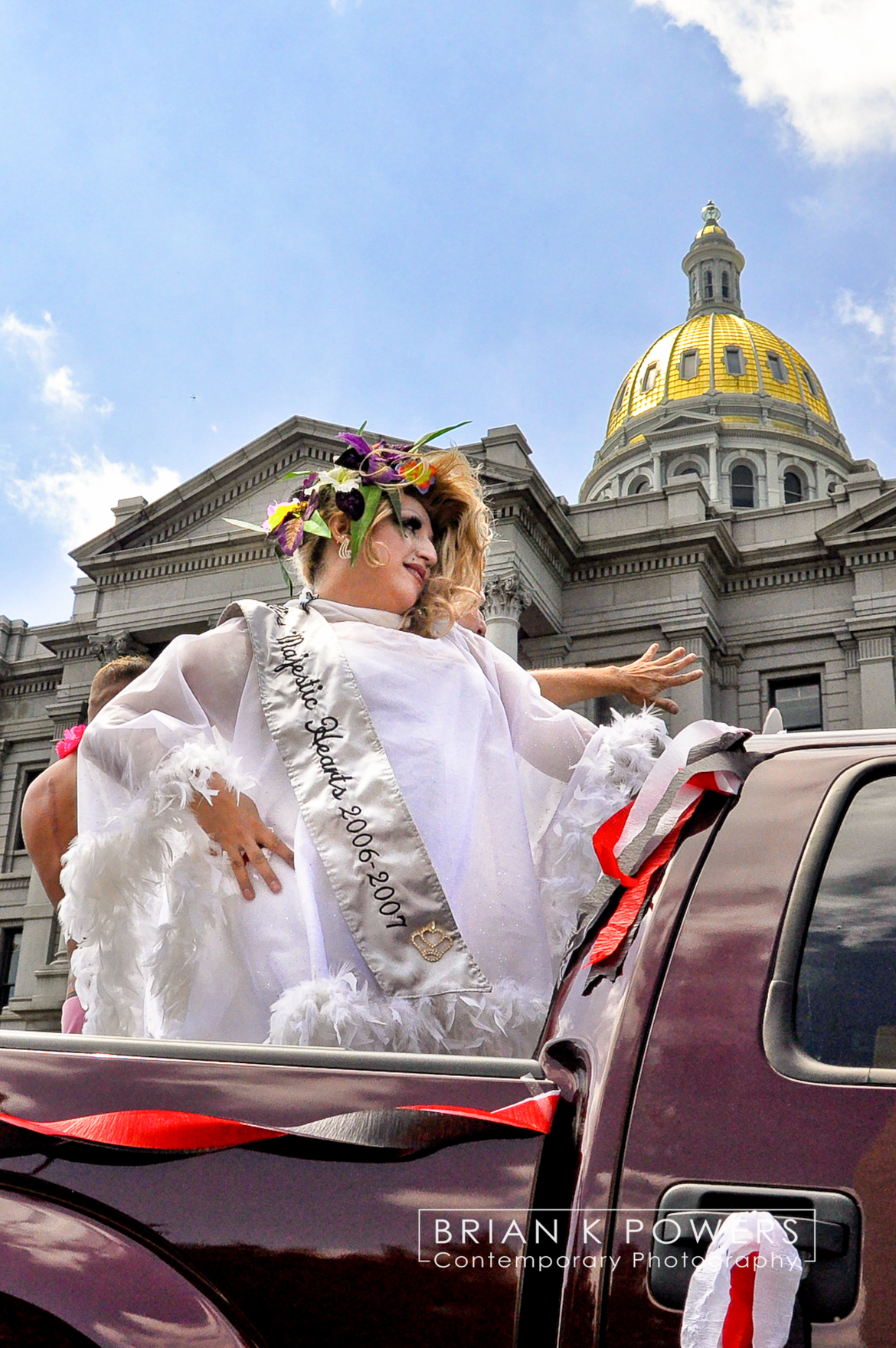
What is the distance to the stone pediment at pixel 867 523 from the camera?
947 inches

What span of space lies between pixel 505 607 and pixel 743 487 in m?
35.0

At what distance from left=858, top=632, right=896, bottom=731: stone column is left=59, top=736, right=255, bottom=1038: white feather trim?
21.4 m

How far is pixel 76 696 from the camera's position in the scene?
28.6 metres

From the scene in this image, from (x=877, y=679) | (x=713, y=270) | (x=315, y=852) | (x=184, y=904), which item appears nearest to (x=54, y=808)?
(x=184, y=904)

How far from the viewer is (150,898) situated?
262 cm

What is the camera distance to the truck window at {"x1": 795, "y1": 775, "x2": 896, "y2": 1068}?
1.49 metres

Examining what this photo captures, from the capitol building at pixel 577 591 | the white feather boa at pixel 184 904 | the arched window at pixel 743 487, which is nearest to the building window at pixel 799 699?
the capitol building at pixel 577 591

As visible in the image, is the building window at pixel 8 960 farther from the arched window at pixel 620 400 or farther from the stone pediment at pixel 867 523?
the arched window at pixel 620 400

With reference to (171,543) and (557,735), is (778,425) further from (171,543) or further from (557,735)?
(557,735)

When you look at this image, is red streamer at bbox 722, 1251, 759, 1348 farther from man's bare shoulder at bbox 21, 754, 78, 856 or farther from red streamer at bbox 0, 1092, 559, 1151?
man's bare shoulder at bbox 21, 754, 78, 856

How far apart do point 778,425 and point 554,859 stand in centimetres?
5735

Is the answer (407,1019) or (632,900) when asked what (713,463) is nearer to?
(407,1019)

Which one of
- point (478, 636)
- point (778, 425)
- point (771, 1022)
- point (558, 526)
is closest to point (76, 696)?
point (558, 526)

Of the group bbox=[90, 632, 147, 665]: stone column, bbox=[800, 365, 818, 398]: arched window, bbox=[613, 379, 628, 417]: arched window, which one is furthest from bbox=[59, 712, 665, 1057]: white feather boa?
bbox=[613, 379, 628, 417]: arched window
